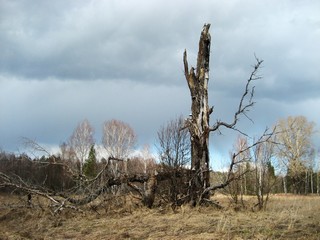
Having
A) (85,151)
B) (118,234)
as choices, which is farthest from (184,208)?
(85,151)

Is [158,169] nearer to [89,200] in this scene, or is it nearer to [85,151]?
[89,200]

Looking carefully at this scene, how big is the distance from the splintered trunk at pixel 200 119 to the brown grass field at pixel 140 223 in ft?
→ 4.58

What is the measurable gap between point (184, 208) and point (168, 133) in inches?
394

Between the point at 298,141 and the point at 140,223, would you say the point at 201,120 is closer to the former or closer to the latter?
the point at 140,223

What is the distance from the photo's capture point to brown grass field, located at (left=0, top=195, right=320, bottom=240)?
9.98m

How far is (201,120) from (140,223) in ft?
21.9

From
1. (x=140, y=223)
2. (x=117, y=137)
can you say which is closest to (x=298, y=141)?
(x=117, y=137)

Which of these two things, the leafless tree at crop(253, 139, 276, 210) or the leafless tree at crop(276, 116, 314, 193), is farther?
the leafless tree at crop(276, 116, 314, 193)

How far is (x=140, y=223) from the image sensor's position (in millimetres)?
12289

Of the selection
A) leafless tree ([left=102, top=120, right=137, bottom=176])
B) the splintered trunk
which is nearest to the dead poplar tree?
the splintered trunk

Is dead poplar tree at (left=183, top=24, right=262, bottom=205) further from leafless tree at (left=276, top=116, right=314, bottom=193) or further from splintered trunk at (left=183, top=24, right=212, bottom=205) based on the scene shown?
leafless tree at (left=276, top=116, right=314, bottom=193)

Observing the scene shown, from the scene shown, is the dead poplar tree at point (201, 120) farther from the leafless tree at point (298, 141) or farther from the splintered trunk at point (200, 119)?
the leafless tree at point (298, 141)

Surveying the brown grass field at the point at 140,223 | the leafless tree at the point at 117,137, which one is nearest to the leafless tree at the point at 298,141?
the leafless tree at the point at 117,137

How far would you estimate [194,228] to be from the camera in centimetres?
1074
